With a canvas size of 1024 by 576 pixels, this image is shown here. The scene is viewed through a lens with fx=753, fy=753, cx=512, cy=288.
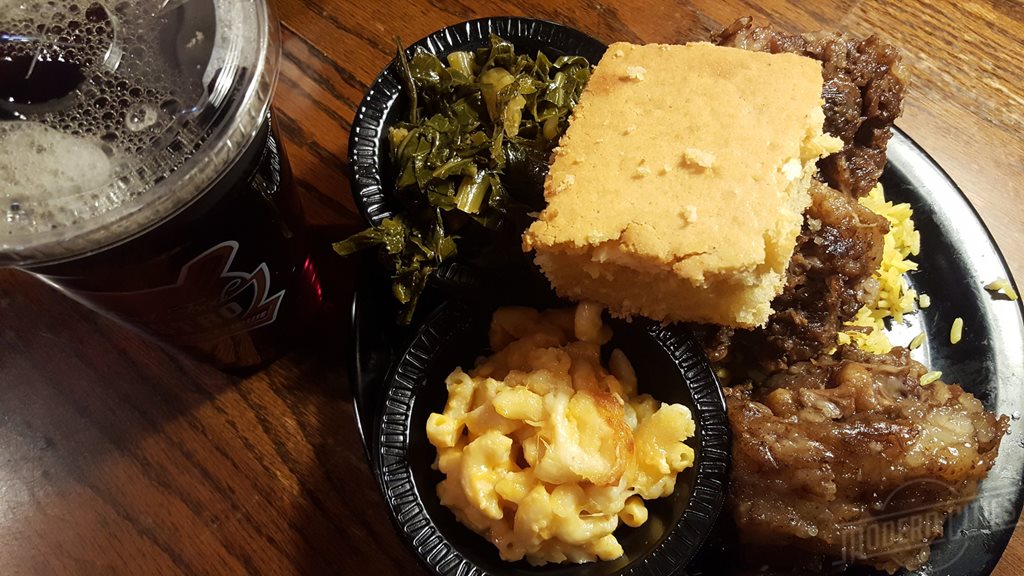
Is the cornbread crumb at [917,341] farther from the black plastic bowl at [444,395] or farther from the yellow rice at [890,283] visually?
the black plastic bowl at [444,395]

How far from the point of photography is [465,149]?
1908mm

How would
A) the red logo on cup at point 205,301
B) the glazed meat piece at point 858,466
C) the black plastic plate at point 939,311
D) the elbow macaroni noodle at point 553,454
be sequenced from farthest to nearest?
the black plastic plate at point 939,311, the glazed meat piece at point 858,466, the elbow macaroni noodle at point 553,454, the red logo on cup at point 205,301

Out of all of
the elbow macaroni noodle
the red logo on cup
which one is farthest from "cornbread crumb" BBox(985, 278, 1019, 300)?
the red logo on cup

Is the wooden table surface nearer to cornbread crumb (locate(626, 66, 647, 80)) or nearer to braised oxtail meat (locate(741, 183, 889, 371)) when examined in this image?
braised oxtail meat (locate(741, 183, 889, 371))

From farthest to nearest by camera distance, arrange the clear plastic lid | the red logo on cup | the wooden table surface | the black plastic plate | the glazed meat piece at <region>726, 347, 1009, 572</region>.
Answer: the wooden table surface → the black plastic plate → the glazed meat piece at <region>726, 347, 1009, 572</region> → the red logo on cup → the clear plastic lid

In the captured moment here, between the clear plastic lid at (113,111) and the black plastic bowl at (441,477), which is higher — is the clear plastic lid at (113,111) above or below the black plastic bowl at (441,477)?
above

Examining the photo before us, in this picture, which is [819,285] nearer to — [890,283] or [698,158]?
[890,283]

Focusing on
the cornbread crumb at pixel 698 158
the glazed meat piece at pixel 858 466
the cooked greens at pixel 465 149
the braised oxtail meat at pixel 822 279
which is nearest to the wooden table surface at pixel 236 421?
the cooked greens at pixel 465 149

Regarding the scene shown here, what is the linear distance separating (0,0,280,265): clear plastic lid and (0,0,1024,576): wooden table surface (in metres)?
0.91

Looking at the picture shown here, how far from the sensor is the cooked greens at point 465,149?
1.83 meters

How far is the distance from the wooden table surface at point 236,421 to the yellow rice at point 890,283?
36 centimetres

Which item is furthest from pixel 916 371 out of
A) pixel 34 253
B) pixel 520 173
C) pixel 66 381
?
pixel 66 381

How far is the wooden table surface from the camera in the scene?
6.11ft

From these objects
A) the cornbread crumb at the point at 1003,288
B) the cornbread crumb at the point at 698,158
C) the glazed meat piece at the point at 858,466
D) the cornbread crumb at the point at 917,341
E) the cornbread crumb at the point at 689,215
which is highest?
the cornbread crumb at the point at 698,158
